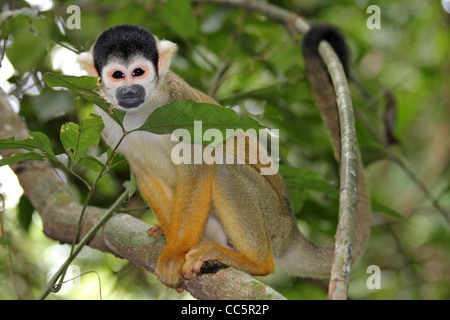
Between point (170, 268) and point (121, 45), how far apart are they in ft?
4.48

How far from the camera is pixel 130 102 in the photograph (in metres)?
2.82

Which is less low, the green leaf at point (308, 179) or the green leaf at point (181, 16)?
the green leaf at point (181, 16)

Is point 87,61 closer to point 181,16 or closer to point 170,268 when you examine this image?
point 181,16

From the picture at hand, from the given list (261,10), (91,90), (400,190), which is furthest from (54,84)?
(400,190)

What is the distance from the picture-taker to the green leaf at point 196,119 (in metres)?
1.97

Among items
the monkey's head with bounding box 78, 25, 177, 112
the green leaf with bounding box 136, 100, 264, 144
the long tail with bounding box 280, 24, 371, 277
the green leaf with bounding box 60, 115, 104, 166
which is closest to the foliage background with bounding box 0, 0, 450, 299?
the long tail with bounding box 280, 24, 371, 277

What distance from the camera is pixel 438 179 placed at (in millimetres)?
5727

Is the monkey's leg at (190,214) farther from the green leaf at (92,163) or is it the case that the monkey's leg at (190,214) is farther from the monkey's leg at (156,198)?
the green leaf at (92,163)

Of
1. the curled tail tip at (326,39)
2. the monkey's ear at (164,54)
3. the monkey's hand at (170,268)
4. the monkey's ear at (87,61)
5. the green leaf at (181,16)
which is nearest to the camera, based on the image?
the monkey's hand at (170,268)

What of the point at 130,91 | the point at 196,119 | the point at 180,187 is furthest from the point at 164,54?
the point at 196,119

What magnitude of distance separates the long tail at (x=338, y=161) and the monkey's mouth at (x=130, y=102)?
139 centimetres

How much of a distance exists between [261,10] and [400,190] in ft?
12.2

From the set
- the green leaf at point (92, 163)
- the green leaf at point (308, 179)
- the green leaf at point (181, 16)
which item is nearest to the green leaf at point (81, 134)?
the green leaf at point (92, 163)
